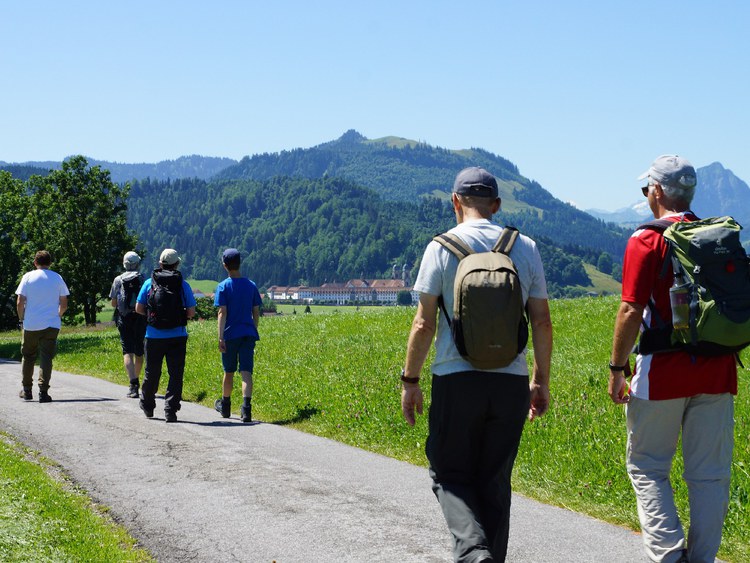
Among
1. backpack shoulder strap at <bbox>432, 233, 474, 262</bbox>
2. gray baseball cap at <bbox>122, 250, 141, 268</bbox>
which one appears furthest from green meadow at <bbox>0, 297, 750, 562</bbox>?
backpack shoulder strap at <bbox>432, 233, 474, 262</bbox>

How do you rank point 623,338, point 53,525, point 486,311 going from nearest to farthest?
point 486,311
point 623,338
point 53,525

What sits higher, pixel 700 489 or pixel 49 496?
pixel 700 489

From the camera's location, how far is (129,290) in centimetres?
1456

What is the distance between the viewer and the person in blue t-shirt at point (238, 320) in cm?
1238

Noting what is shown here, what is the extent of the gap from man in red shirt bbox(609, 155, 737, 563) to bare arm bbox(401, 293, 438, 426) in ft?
3.46

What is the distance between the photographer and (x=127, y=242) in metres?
65.4

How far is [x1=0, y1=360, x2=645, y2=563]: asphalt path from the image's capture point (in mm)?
6047

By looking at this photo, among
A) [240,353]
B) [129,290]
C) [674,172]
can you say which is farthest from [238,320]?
[674,172]

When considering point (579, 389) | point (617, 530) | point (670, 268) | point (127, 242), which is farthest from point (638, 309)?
point (127, 242)

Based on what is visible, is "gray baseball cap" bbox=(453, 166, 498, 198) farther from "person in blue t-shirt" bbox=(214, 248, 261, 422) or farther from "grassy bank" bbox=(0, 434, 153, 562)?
"person in blue t-shirt" bbox=(214, 248, 261, 422)

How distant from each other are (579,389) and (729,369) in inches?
297

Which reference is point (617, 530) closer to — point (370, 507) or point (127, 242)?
point (370, 507)

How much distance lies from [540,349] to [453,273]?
2.29 feet

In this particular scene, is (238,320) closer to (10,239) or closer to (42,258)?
(42,258)
